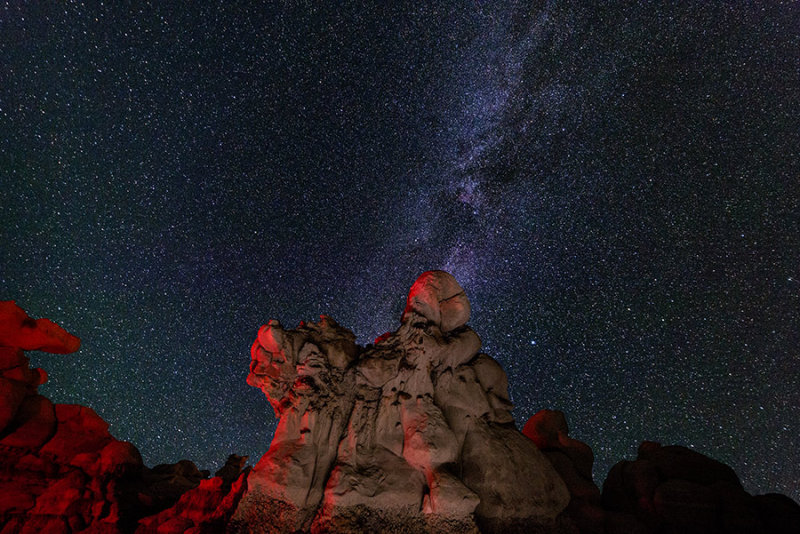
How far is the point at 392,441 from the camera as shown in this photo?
768cm

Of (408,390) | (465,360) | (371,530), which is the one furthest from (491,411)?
(371,530)

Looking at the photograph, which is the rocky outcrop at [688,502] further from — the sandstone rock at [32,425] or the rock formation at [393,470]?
the sandstone rock at [32,425]

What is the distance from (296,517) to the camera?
21.6 ft

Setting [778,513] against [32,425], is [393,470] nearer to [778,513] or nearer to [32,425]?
[778,513]

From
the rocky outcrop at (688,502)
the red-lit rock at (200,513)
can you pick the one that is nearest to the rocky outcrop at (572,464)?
the rocky outcrop at (688,502)

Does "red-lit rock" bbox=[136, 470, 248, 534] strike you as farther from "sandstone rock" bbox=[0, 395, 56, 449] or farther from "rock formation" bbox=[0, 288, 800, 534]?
"sandstone rock" bbox=[0, 395, 56, 449]

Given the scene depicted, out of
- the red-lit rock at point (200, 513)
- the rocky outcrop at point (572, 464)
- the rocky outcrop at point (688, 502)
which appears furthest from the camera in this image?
the rocky outcrop at point (572, 464)

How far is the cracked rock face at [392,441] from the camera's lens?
264 inches

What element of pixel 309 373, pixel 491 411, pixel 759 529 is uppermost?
pixel 309 373

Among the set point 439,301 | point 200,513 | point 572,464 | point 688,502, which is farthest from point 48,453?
point 688,502

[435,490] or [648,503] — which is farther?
[648,503]

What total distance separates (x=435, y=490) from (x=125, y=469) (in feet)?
28.3

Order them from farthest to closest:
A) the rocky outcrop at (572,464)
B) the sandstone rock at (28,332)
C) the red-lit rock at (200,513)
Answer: the sandstone rock at (28,332)
the rocky outcrop at (572,464)
the red-lit rock at (200,513)

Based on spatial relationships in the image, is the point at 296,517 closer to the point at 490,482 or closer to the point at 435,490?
the point at 435,490
